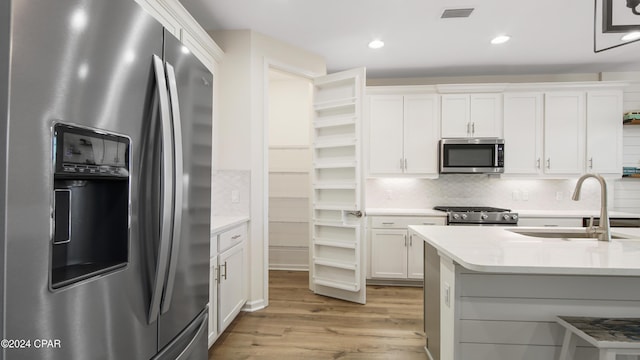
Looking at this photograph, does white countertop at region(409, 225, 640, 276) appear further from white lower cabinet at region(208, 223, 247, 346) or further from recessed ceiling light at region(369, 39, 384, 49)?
recessed ceiling light at region(369, 39, 384, 49)

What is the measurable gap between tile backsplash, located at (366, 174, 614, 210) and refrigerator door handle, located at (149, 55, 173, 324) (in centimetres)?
369

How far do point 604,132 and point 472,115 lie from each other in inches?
64.0

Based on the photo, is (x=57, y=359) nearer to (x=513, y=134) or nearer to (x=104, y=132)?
(x=104, y=132)

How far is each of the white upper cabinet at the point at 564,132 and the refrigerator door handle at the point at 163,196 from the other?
4523 mm

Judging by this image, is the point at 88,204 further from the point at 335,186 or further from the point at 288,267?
the point at 288,267

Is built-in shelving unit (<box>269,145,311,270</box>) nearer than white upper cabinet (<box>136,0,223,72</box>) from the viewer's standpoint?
No

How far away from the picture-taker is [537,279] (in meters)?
1.45

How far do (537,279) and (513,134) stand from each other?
314cm

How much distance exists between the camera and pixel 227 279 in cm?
246

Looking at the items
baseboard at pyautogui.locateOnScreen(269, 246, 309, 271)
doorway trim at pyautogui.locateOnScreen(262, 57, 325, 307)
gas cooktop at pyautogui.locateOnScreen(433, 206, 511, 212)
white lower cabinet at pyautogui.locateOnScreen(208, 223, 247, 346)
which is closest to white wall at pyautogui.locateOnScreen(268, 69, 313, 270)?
baseboard at pyautogui.locateOnScreen(269, 246, 309, 271)

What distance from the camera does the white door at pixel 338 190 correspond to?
3.28 meters

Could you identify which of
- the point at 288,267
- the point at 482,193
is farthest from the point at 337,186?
the point at 482,193

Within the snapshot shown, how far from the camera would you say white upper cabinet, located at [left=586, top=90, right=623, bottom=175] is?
390 cm

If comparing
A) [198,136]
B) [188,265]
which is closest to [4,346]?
[188,265]
